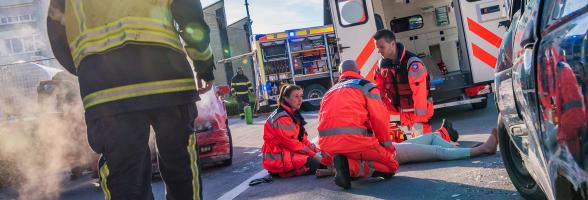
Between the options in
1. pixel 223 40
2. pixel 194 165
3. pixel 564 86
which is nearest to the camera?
pixel 564 86

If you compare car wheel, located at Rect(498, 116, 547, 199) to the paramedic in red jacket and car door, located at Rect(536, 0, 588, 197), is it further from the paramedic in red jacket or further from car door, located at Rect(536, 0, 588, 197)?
car door, located at Rect(536, 0, 588, 197)

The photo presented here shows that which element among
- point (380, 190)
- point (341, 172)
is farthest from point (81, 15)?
point (380, 190)

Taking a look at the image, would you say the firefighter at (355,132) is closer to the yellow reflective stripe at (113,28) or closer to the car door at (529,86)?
the car door at (529,86)

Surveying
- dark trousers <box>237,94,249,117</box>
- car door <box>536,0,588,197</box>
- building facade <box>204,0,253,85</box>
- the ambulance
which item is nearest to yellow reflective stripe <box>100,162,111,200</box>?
car door <box>536,0,588,197</box>

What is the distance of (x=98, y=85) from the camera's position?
249cm

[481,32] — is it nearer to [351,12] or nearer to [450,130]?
[351,12]

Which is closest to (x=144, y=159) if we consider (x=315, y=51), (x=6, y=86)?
(x=6, y=86)

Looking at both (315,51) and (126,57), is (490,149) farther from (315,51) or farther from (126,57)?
(315,51)

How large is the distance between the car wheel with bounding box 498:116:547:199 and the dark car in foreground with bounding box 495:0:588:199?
1.74 feet

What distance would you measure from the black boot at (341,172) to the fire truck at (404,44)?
13.3 feet

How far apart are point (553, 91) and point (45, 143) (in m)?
5.89

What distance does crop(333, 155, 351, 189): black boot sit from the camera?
4582 mm

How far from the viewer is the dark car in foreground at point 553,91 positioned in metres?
1.81

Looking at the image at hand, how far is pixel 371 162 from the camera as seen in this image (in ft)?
15.7
